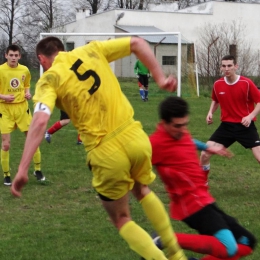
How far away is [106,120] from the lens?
4.50 meters

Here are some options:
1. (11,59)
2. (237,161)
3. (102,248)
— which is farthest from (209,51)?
(102,248)

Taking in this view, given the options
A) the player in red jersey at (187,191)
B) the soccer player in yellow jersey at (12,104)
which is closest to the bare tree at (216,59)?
the soccer player in yellow jersey at (12,104)

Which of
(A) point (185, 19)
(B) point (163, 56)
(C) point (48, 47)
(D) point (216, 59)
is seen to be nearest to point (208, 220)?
(C) point (48, 47)

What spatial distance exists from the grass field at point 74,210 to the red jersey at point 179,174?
979 millimetres

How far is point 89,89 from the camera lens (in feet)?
14.6

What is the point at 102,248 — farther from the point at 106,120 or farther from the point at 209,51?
the point at 209,51

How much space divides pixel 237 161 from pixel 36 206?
4.86 m

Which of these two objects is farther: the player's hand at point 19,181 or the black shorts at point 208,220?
the black shorts at point 208,220

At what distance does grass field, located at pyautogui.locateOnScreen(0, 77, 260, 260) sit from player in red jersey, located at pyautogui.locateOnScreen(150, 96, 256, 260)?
81 cm

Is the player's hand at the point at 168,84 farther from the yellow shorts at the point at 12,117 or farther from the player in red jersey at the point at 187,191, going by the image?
the yellow shorts at the point at 12,117

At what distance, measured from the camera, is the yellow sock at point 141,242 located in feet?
15.1

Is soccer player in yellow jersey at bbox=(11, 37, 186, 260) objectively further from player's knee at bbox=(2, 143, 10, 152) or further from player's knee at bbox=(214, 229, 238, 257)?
player's knee at bbox=(2, 143, 10, 152)

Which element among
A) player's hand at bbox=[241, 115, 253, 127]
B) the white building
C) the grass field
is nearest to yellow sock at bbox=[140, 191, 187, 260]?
the grass field

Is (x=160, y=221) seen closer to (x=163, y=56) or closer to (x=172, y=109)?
(x=172, y=109)
